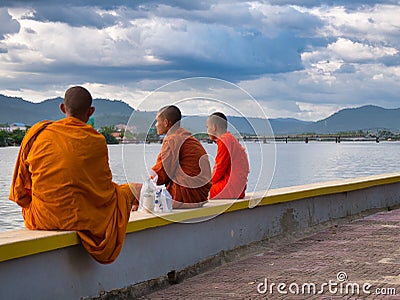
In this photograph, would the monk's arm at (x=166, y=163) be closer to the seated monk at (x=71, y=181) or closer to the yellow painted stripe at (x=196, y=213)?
the yellow painted stripe at (x=196, y=213)

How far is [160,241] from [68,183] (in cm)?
141

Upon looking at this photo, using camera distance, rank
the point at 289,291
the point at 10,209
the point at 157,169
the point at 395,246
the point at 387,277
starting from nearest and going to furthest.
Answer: the point at 289,291, the point at 387,277, the point at 157,169, the point at 395,246, the point at 10,209

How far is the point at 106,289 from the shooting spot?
584cm

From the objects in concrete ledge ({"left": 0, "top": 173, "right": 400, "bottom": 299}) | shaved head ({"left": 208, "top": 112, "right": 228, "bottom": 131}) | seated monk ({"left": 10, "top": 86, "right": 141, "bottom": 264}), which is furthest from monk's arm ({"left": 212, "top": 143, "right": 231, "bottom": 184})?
seated monk ({"left": 10, "top": 86, "right": 141, "bottom": 264})

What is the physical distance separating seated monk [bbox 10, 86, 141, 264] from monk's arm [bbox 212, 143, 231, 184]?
2781mm

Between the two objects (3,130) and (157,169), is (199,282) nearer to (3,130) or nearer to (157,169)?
(157,169)

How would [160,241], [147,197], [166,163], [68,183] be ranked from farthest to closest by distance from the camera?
1. [166,163]
2. [147,197]
3. [160,241]
4. [68,183]

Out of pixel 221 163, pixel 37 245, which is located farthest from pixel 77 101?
pixel 221 163

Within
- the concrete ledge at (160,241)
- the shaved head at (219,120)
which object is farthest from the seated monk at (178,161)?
the shaved head at (219,120)

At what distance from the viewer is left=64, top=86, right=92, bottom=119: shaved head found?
561cm

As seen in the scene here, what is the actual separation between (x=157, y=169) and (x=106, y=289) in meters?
1.63

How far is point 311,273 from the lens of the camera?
6.92m

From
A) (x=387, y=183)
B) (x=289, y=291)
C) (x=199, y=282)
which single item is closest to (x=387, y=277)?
(x=289, y=291)

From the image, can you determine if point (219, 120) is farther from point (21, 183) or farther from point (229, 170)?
point (21, 183)
